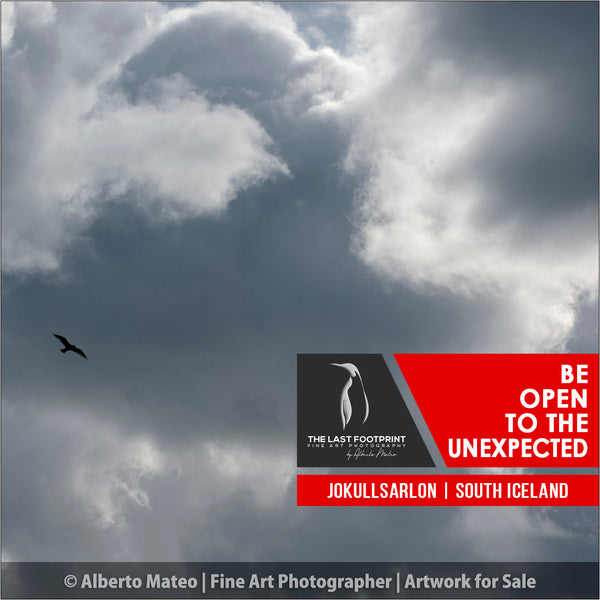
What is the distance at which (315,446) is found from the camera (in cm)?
19962

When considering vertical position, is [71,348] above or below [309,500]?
above

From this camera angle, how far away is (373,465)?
19912cm

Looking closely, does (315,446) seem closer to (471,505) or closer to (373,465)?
(373,465)

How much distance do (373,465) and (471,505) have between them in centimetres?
1986

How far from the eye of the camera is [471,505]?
200 metres

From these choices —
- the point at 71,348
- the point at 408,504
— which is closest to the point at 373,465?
the point at 408,504

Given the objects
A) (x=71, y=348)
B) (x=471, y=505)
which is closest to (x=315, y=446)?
(x=471, y=505)

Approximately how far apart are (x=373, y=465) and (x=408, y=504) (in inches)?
388

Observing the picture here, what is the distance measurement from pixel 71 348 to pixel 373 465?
195 ft

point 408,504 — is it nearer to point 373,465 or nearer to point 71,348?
point 373,465

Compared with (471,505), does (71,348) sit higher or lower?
higher

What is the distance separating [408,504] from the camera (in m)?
200

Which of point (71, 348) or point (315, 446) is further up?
point (71, 348)

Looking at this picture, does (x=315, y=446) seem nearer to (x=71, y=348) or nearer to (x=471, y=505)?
(x=471, y=505)
